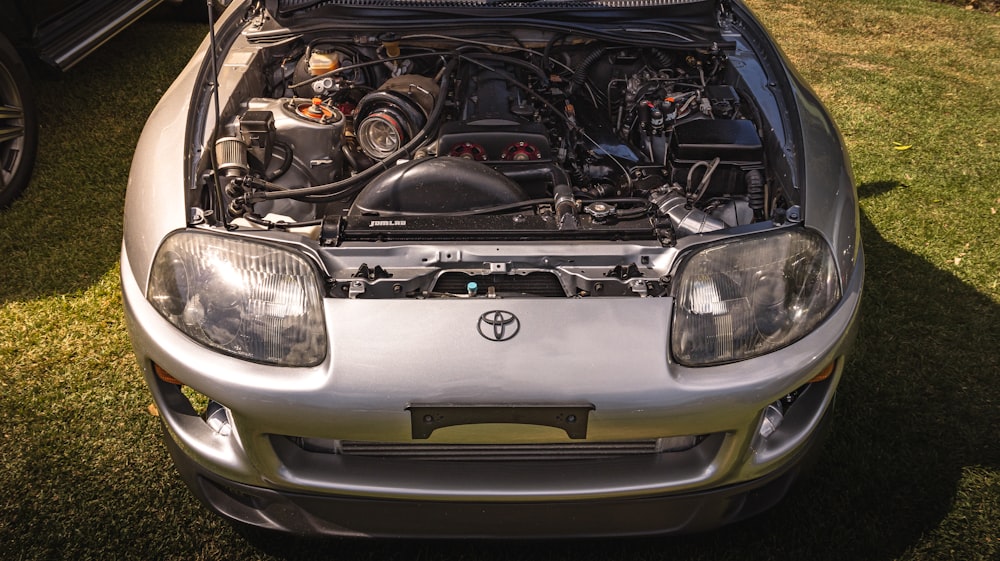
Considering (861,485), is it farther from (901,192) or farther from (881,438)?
(901,192)

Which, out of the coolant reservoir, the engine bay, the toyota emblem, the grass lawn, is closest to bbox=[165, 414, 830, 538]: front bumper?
the grass lawn

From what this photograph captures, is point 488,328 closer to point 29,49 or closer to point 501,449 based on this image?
point 501,449

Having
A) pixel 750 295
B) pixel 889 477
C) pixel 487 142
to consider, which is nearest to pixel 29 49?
pixel 487 142

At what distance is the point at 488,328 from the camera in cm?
162

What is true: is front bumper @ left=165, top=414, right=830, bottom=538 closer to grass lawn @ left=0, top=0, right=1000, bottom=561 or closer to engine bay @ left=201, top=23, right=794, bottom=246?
grass lawn @ left=0, top=0, right=1000, bottom=561

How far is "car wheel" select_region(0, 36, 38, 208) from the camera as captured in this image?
3.46m

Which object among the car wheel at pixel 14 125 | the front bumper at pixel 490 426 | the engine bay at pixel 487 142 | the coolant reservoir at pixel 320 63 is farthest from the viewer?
the car wheel at pixel 14 125

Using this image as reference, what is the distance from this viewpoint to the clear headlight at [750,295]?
1.69 m

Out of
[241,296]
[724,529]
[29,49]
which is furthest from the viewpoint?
[29,49]

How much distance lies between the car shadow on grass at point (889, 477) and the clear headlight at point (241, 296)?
2.19 ft

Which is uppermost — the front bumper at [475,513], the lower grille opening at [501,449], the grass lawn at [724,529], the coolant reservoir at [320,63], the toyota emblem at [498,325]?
the coolant reservoir at [320,63]

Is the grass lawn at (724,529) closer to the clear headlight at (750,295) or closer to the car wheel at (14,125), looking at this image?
the car wheel at (14,125)

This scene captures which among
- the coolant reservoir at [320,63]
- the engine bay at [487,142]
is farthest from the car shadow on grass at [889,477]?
the coolant reservoir at [320,63]

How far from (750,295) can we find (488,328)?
61cm
